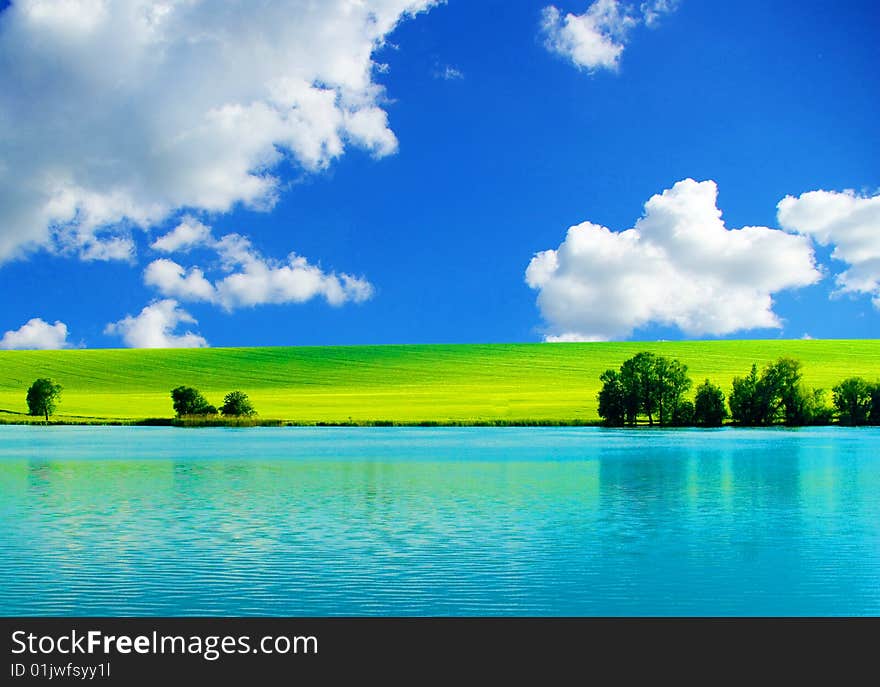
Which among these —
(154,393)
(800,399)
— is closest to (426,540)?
(800,399)

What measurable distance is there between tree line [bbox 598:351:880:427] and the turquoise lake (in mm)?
43093

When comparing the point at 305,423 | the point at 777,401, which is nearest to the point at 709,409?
the point at 777,401

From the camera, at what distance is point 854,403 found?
277ft

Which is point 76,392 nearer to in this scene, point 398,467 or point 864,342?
point 398,467

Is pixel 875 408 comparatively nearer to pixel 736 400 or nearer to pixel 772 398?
pixel 772 398

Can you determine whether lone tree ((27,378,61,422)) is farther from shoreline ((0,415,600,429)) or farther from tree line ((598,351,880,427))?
tree line ((598,351,880,427))

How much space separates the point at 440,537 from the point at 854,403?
74.6m

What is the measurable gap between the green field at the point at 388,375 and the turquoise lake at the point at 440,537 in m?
44.8

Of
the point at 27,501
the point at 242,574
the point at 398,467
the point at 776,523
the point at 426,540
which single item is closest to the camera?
the point at 242,574

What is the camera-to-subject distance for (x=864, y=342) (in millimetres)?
135125

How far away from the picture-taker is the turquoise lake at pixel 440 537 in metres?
13.9

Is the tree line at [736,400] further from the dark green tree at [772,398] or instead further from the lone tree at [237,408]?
the lone tree at [237,408]

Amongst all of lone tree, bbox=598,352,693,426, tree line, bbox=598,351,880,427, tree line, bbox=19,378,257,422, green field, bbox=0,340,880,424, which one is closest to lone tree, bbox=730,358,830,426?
tree line, bbox=598,351,880,427

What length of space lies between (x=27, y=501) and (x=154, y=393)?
88987 millimetres
